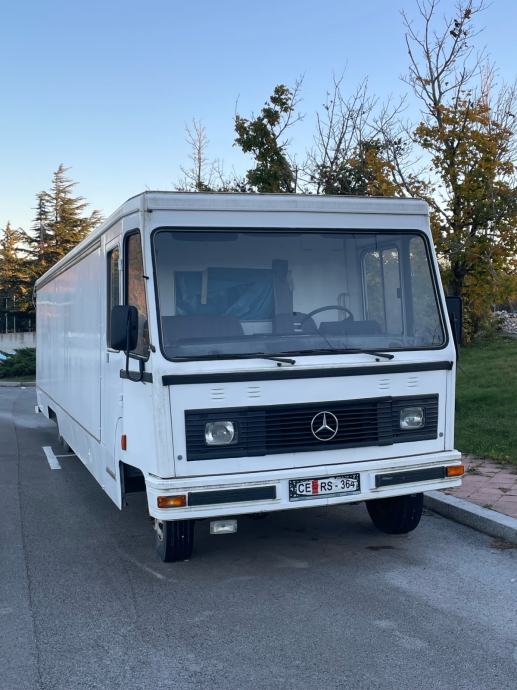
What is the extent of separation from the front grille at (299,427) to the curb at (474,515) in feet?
3.71

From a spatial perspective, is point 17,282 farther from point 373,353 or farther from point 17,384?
point 373,353

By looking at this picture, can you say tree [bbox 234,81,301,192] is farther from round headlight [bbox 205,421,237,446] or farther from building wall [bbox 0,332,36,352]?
building wall [bbox 0,332,36,352]

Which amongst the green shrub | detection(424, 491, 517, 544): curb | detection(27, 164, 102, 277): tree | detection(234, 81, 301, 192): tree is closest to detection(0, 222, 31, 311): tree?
detection(27, 164, 102, 277): tree

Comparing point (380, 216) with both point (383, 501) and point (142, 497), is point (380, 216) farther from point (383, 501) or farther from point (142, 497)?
point (142, 497)

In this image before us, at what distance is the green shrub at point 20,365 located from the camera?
34.8 meters

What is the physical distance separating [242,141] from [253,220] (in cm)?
1188

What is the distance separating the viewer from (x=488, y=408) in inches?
464

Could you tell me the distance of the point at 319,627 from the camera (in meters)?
4.61

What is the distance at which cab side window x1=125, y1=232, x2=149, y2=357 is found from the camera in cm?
549

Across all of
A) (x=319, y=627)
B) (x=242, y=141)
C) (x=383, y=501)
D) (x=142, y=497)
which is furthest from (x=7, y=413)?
(x=319, y=627)

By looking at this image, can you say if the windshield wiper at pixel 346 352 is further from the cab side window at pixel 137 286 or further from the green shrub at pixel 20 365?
the green shrub at pixel 20 365

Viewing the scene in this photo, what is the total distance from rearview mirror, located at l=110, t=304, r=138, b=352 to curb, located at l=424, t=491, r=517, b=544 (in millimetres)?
3184

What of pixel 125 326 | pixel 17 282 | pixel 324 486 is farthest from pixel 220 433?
pixel 17 282

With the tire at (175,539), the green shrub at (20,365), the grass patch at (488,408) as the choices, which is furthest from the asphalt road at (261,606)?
the green shrub at (20,365)
